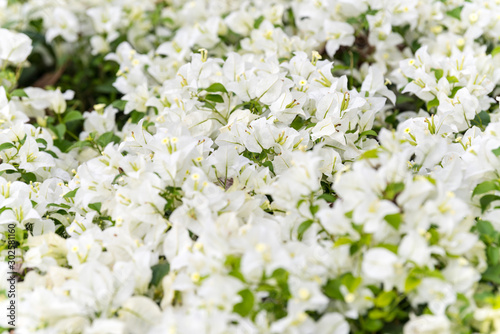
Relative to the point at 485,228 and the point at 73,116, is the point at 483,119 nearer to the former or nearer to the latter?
the point at 485,228

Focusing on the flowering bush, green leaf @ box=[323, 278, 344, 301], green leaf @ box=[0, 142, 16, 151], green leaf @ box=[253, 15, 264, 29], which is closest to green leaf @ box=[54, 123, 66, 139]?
the flowering bush

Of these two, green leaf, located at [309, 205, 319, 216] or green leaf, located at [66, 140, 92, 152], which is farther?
green leaf, located at [66, 140, 92, 152]

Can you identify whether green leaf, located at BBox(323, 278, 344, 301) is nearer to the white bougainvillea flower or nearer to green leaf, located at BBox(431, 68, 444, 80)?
green leaf, located at BBox(431, 68, 444, 80)

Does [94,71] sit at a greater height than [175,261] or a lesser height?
lesser

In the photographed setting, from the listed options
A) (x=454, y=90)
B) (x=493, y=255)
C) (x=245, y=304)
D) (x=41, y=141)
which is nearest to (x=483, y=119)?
(x=454, y=90)

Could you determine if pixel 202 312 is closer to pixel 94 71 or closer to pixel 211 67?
pixel 211 67

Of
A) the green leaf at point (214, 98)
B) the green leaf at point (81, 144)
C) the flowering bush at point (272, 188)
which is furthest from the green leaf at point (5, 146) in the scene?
the green leaf at point (214, 98)

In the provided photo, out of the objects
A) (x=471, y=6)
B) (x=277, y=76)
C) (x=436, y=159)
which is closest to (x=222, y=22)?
(x=277, y=76)
